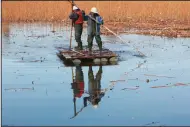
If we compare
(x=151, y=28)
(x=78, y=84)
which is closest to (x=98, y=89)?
(x=78, y=84)

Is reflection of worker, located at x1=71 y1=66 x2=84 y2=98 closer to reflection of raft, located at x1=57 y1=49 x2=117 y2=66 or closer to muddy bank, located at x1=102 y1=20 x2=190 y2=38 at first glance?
reflection of raft, located at x1=57 y1=49 x2=117 y2=66

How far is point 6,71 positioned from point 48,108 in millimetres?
4285

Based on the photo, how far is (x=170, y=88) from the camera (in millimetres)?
10445

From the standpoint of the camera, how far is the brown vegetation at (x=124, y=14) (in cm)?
2657

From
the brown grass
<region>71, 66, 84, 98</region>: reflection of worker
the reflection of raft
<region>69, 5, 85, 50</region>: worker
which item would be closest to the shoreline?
the brown grass

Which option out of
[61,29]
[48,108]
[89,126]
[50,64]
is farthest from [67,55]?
[61,29]

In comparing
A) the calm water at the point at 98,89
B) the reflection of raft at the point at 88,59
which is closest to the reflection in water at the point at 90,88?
the calm water at the point at 98,89

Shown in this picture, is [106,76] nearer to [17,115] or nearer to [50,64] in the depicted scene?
[50,64]

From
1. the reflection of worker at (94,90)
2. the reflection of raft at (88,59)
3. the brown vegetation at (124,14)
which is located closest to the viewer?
the reflection of worker at (94,90)

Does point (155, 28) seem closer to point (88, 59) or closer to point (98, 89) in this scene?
point (88, 59)

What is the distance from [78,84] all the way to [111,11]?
21.7 meters

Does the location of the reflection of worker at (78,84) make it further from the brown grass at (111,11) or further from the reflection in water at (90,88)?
the brown grass at (111,11)

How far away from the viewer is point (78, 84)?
1075 cm

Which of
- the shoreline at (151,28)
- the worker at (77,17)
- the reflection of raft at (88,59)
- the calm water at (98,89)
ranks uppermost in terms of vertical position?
the worker at (77,17)
